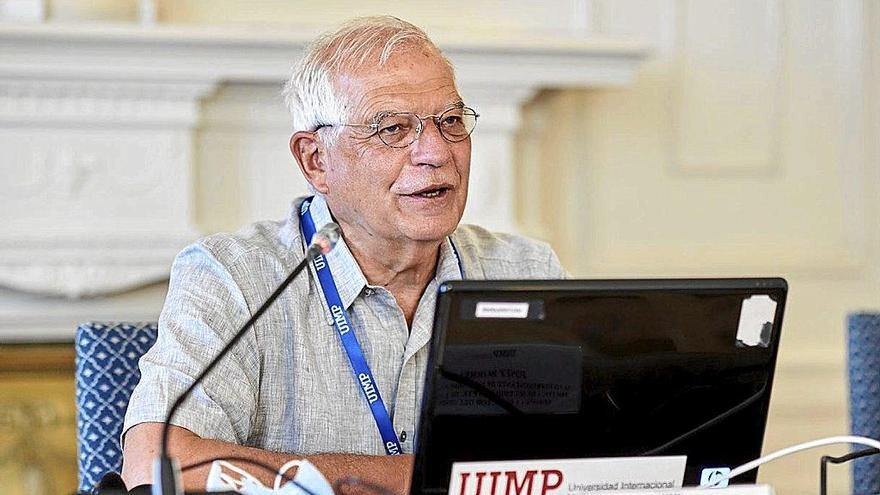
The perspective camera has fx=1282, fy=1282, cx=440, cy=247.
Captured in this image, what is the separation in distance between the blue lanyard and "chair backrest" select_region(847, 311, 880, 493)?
32.0 inches

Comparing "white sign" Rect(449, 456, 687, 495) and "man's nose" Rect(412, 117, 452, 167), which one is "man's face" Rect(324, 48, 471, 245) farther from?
"white sign" Rect(449, 456, 687, 495)

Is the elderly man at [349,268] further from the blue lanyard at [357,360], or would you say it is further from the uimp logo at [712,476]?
the uimp logo at [712,476]

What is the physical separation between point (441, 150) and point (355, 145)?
0.12m

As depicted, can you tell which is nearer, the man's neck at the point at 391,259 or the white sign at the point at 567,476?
the white sign at the point at 567,476

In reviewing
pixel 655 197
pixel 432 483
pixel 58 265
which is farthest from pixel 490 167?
pixel 432 483

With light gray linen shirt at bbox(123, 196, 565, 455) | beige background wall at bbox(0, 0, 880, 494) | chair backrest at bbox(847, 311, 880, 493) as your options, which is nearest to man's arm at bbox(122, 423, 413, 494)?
light gray linen shirt at bbox(123, 196, 565, 455)

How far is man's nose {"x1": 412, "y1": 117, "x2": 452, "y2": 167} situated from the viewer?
5.31 feet

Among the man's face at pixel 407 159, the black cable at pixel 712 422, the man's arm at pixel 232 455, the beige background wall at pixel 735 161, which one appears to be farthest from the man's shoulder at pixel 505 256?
the beige background wall at pixel 735 161

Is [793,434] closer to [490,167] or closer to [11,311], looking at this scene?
[490,167]

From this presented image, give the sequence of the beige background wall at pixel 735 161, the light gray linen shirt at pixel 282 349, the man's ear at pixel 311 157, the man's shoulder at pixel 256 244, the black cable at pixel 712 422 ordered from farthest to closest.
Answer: the beige background wall at pixel 735 161, the man's ear at pixel 311 157, the man's shoulder at pixel 256 244, the light gray linen shirt at pixel 282 349, the black cable at pixel 712 422

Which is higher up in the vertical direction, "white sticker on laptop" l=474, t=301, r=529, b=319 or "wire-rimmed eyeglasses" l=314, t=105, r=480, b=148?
"wire-rimmed eyeglasses" l=314, t=105, r=480, b=148

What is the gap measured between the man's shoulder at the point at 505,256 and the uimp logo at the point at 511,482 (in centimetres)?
73

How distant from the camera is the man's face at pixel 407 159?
162 cm

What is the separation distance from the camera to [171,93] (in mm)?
2727
